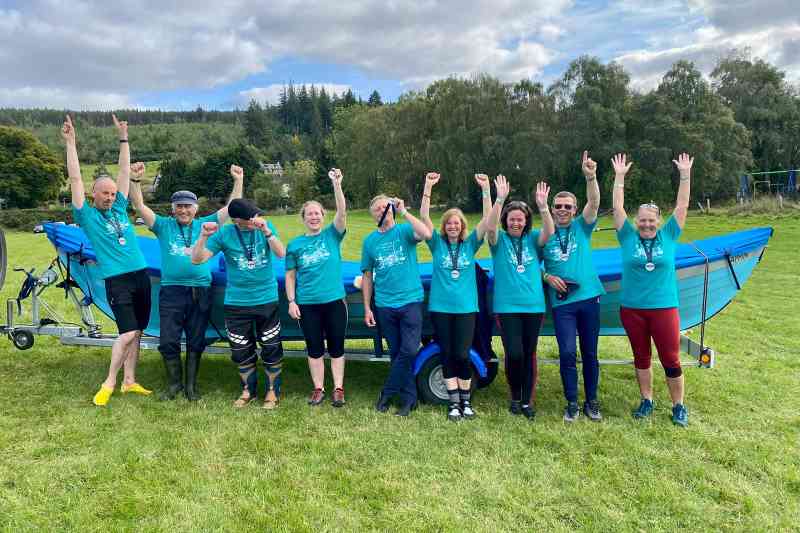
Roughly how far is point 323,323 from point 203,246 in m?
1.08

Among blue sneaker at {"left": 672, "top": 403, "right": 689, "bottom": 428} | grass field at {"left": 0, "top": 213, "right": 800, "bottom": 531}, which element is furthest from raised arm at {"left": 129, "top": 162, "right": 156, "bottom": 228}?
blue sneaker at {"left": 672, "top": 403, "right": 689, "bottom": 428}

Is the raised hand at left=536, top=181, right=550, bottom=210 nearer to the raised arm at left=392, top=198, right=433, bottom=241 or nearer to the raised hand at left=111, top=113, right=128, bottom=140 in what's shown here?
the raised arm at left=392, top=198, right=433, bottom=241

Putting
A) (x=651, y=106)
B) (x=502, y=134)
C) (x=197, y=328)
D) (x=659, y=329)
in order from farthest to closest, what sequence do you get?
(x=502, y=134)
(x=651, y=106)
(x=197, y=328)
(x=659, y=329)

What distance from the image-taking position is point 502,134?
32.8 meters

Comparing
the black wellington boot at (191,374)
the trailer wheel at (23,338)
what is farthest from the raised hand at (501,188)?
the trailer wheel at (23,338)

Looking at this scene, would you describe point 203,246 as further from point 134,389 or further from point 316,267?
point 134,389

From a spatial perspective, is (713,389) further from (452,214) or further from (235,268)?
(235,268)

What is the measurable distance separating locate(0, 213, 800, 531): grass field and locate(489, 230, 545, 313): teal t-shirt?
889 mm

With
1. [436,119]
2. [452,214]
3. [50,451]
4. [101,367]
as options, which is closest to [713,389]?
[452,214]

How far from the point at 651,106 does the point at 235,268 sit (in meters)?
30.2

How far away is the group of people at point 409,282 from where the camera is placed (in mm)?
3783

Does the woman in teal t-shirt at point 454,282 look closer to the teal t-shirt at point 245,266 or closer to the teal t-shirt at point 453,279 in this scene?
the teal t-shirt at point 453,279

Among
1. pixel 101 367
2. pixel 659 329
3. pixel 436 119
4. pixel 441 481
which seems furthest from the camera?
pixel 436 119

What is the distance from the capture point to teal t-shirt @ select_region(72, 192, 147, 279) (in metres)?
4.19
